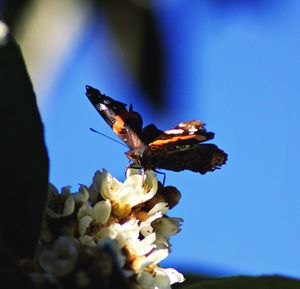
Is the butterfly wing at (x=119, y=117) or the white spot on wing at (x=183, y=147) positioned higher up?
the butterfly wing at (x=119, y=117)

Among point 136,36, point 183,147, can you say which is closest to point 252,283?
point 183,147

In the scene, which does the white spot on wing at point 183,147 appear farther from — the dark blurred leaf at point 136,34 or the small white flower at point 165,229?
the dark blurred leaf at point 136,34

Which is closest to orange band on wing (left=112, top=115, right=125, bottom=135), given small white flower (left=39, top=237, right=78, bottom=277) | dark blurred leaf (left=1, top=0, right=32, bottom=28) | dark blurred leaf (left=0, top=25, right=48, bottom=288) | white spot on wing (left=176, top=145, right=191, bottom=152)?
white spot on wing (left=176, top=145, right=191, bottom=152)

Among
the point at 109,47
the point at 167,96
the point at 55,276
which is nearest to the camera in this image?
the point at 55,276

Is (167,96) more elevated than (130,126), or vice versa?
(167,96)

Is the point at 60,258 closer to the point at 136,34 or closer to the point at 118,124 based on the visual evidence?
the point at 118,124

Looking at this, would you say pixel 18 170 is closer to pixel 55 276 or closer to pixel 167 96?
pixel 55 276

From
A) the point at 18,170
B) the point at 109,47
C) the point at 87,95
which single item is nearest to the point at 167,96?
the point at 109,47

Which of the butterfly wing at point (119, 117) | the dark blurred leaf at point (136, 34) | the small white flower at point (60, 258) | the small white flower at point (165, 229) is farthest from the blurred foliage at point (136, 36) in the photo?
the small white flower at point (60, 258)
